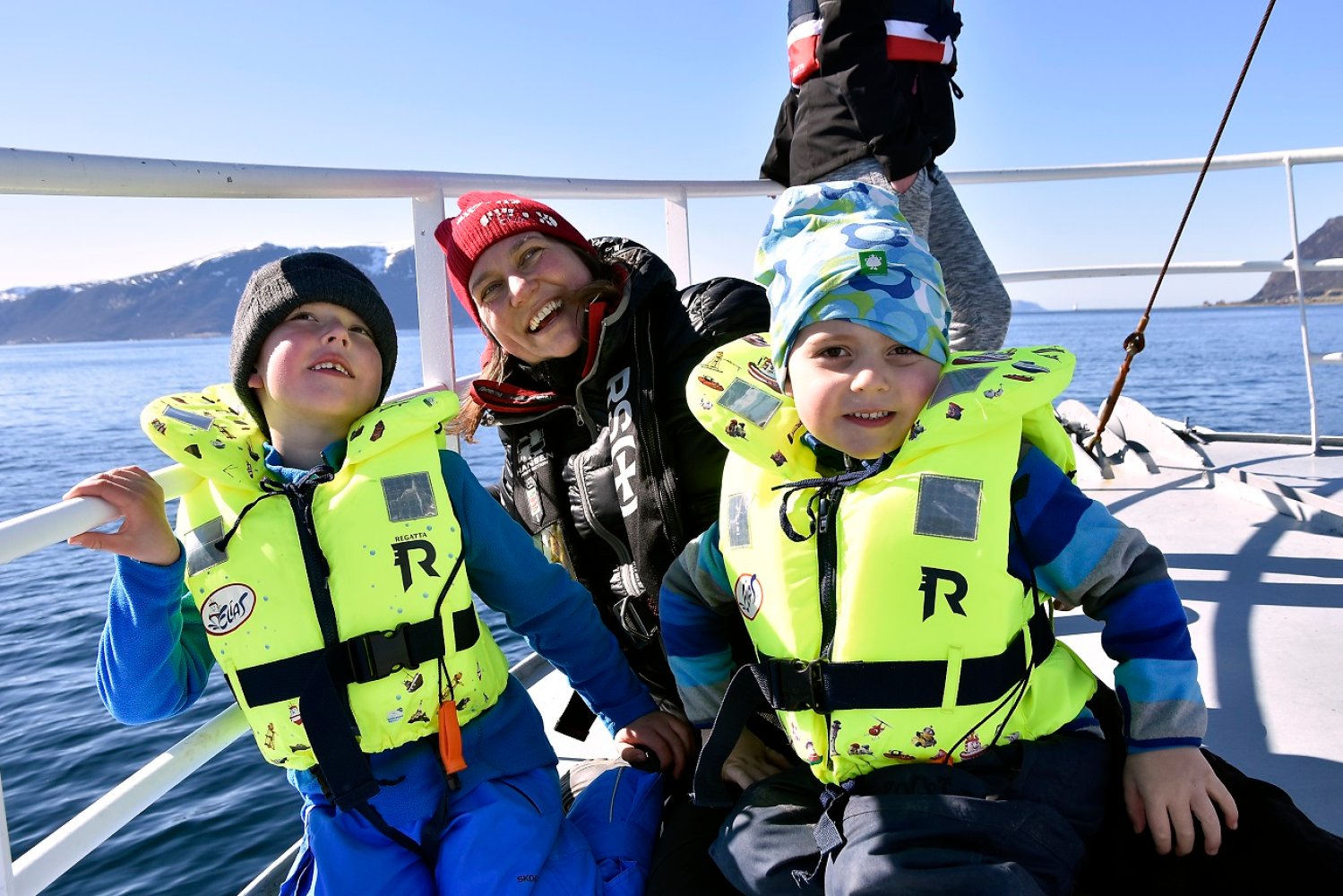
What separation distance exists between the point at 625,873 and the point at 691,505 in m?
0.73

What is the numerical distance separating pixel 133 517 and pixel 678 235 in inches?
105

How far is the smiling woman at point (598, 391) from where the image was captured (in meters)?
1.94

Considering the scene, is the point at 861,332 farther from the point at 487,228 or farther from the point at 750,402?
the point at 487,228

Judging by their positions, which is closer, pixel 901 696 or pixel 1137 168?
pixel 901 696

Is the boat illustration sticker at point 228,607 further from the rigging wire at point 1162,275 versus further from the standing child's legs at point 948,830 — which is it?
the rigging wire at point 1162,275

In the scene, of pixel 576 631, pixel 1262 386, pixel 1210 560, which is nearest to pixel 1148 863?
pixel 576 631

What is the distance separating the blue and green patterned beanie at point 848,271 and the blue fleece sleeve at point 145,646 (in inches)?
40.0

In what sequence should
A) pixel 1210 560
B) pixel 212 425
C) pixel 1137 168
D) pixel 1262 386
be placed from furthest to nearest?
1. pixel 1262 386
2. pixel 1137 168
3. pixel 1210 560
4. pixel 212 425

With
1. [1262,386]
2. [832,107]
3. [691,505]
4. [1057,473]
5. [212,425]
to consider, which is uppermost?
[832,107]

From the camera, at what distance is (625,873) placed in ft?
4.93

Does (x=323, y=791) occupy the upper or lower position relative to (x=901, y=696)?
lower

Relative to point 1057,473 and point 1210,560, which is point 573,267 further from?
point 1210,560

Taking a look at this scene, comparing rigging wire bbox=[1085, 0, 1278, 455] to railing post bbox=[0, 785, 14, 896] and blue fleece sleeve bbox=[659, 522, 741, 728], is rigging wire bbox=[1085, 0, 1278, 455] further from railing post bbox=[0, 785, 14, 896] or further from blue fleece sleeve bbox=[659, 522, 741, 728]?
railing post bbox=[0, 785, 14, 896]

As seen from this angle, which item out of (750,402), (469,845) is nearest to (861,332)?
(750,402)
